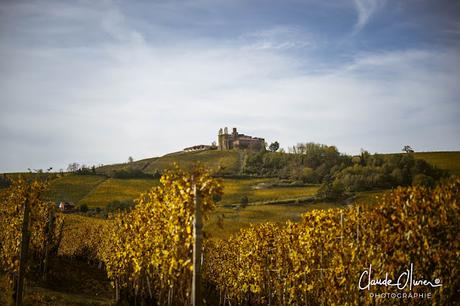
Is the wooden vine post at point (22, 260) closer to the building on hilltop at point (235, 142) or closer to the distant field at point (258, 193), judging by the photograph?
the distant field at point (258, 193)

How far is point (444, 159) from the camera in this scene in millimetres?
93625

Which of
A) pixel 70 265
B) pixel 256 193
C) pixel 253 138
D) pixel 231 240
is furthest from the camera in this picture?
pixel 253 138

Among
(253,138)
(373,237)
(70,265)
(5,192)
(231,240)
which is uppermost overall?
(253,138)

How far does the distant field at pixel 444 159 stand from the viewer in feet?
275

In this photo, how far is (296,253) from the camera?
13.8m

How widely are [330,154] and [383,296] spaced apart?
100581mm

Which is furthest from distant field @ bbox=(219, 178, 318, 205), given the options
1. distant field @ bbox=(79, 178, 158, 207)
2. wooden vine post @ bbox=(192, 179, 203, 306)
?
wooden vine post @ bbox=(192, 179, 203, 306)

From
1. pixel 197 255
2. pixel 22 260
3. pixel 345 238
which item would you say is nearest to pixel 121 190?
pixel 22 260

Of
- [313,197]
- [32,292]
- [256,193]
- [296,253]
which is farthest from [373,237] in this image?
[256,193]

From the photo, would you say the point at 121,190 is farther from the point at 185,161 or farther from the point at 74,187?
the point at 185,161

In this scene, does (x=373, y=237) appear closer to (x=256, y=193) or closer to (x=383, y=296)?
(x=383, y=296)

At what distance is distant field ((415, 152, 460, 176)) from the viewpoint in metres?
83.7

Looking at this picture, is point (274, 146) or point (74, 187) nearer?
point (74, 187)

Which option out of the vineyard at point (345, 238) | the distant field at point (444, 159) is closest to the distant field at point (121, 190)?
the distant field at point (444, 159)
